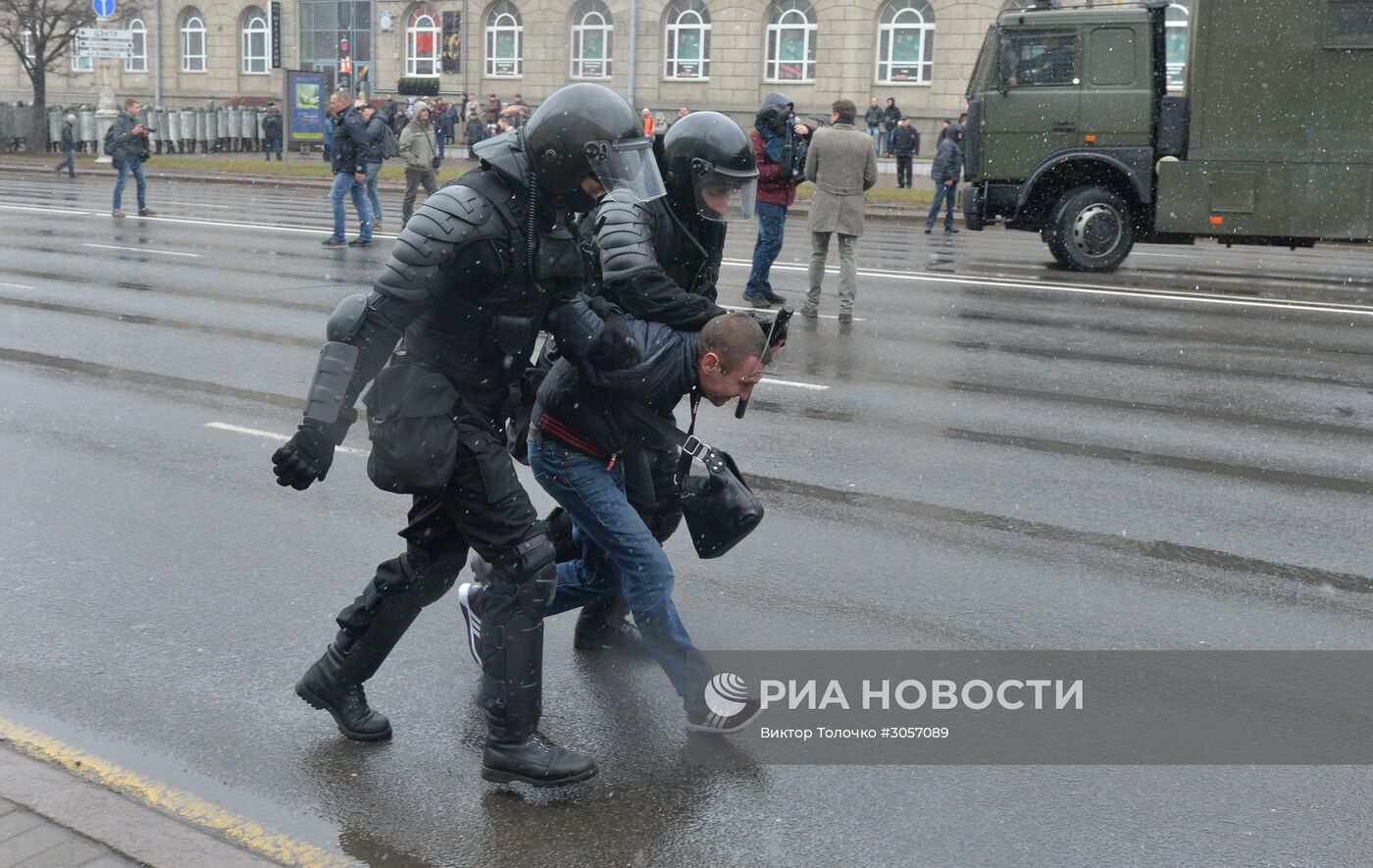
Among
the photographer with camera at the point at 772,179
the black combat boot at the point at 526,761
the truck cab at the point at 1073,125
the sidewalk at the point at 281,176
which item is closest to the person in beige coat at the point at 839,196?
the photographer with camera at the point at 772,179

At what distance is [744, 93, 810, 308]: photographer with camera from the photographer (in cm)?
1273

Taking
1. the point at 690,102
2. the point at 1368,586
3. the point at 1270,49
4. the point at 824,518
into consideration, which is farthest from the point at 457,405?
the point at 690,102

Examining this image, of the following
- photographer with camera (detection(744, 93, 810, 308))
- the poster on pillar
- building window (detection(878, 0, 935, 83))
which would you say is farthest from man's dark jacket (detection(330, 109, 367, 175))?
the poster on pillar

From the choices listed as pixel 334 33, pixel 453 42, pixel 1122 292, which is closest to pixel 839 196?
pixel 1122 292

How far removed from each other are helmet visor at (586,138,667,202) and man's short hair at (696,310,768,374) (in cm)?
48

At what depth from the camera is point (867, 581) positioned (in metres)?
5.71

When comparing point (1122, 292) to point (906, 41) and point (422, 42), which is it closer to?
point (906, 41)

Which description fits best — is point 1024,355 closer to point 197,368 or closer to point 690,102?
→ point 197,368

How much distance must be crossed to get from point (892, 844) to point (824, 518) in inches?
119

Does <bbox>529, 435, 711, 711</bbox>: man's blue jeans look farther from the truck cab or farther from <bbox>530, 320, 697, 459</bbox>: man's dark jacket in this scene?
the truck cab

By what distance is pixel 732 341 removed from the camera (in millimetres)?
4094

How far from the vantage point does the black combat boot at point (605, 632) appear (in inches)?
195

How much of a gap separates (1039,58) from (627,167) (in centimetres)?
1377

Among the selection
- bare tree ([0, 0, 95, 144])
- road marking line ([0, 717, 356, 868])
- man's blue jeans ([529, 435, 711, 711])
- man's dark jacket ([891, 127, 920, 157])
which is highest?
bare tree ([0, 0, 95, 144])
